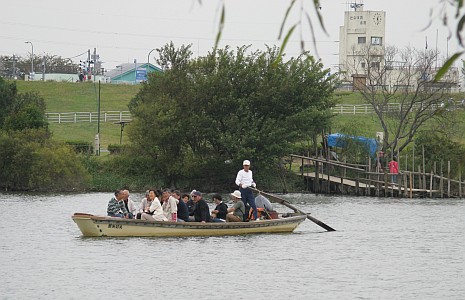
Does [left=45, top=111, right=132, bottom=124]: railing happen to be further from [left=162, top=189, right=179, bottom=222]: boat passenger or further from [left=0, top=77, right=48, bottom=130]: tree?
[left=162, top=189, right=179, bottom=222]: boat passenger

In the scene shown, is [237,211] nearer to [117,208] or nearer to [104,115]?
[117,208]

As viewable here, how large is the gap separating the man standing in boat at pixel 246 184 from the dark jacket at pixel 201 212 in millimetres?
1318

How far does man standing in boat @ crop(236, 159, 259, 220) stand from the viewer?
93.7ft

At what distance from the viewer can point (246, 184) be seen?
28531 mm

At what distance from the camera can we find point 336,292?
19188mm

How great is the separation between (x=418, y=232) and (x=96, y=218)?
11.0m

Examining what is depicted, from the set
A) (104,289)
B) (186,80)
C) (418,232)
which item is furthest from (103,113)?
(104,289)

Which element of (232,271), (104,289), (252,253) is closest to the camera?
(104,289)

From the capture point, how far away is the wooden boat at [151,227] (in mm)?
26686

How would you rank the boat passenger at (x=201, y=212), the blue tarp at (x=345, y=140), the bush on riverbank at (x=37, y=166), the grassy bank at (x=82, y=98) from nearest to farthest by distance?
the boat passenger at (x=201, y=212)
the bush on riverbank at (x=37, y=166)
the blue tarp at (x=345, y=140)
the grassy bank at (x=82, y=98)

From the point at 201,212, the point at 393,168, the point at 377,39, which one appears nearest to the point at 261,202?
the point at 201,212

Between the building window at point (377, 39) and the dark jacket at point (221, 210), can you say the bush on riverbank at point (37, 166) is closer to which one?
the dark jacket at point (221, 210)

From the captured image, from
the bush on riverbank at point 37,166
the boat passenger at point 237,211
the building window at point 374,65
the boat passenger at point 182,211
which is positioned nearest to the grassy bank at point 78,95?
the building window at point 374,65

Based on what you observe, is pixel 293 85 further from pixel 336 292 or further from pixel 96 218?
pixel 336 292
